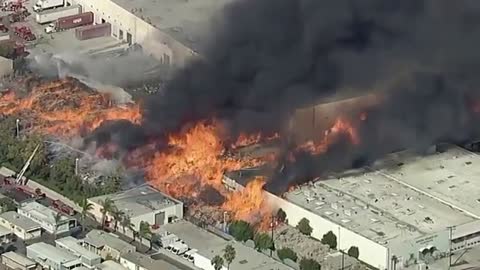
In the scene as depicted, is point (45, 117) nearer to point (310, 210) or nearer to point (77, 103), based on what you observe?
point (77, 103)

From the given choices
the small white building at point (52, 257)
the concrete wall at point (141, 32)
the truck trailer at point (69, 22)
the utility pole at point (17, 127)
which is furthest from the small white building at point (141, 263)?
the truck trailer at point (69, 22)

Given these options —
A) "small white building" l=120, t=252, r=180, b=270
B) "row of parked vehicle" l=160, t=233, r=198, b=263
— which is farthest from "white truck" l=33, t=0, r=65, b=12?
"small white building" l=120, t=252, r=180, b=270

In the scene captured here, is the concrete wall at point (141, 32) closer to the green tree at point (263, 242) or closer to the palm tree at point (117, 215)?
the palm tree at point (117, 215)

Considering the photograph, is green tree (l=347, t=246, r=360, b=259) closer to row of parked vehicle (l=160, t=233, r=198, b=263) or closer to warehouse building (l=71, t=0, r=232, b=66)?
row of parked vehicle (l=160, t=233, r=198, b=263)

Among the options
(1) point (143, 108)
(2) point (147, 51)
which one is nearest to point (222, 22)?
(1) point (143, 108)

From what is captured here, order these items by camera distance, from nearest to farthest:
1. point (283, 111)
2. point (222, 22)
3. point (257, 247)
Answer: point (257, 247) → point (283, 111) → point (222, 22)

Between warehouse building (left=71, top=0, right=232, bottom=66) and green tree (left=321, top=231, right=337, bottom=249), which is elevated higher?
warehouse building (left=71, top=0, right=232, bottom=66)

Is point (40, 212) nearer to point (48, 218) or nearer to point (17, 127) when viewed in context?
point (48, 218)

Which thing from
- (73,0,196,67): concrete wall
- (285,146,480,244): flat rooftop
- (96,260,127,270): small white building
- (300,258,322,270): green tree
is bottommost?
(96,260,127,270): small white building
